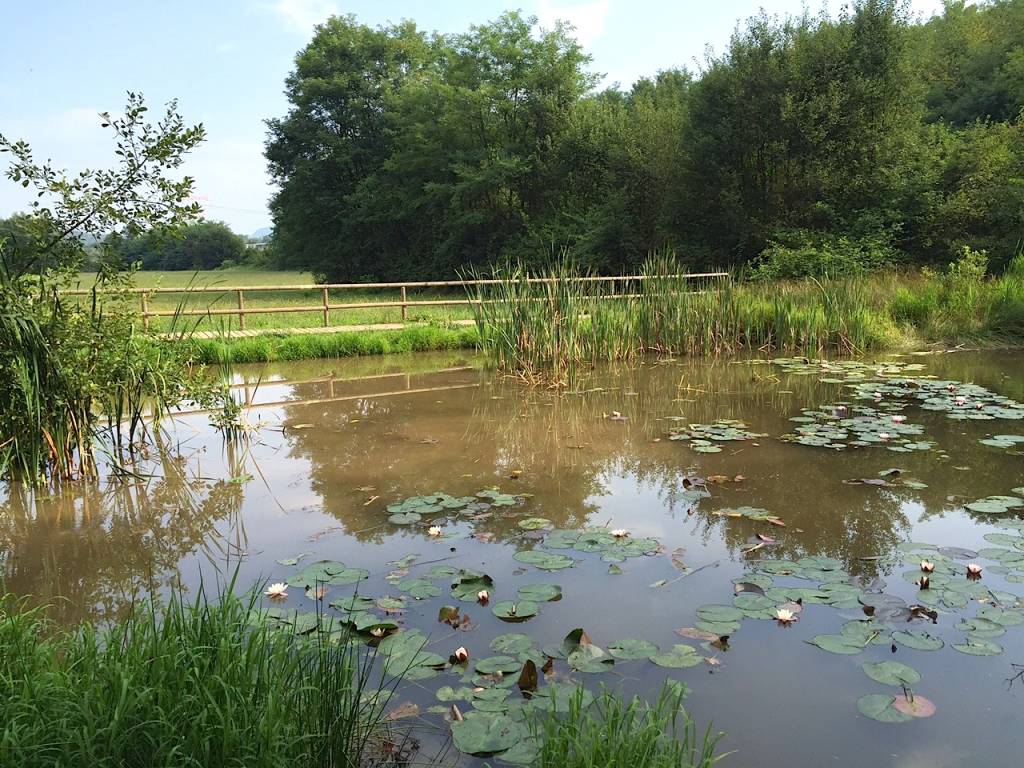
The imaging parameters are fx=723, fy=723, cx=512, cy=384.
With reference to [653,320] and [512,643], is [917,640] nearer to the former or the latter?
[512,643]

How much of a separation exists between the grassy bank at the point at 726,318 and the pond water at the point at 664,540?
1449mm

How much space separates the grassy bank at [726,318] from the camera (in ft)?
26.7

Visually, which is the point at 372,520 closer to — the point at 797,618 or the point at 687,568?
the point at 687,568

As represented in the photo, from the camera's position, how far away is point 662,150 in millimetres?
22531

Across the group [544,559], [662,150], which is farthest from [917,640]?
[662,150]

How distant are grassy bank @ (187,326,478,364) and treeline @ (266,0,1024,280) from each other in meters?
3.63

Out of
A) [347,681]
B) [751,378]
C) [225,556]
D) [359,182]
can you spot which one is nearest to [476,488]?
[225,556]

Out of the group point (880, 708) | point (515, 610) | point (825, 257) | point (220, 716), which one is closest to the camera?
point (220, 716)

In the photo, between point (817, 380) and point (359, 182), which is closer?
point (817, 380)

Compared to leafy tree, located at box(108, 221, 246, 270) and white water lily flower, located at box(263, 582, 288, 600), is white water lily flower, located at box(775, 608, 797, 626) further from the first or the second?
leafy tree, located at box(108, 221, 246, 270)

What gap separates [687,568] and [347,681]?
70.1 inches

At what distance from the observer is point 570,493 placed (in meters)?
4.36

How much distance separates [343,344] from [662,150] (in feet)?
48.6

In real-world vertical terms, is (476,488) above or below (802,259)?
below
